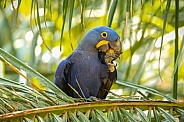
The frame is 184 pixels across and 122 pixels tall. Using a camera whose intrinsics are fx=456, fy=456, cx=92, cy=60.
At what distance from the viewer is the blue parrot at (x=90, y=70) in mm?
1271

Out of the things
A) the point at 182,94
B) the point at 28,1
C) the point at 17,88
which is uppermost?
the point at 28,1

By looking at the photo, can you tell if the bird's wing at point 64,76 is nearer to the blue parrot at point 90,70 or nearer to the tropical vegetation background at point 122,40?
the blue parrot at point 90,70

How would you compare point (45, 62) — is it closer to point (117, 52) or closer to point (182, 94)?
point (182, 94)

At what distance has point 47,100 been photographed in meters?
0.87

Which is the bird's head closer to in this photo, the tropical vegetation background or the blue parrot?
the blue parrot

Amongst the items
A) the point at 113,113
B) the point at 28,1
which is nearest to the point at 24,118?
the point at 113,113

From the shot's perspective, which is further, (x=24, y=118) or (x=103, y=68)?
(x=103, y=68)

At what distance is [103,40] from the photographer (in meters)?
1.29

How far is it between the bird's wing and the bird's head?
0.24 ft

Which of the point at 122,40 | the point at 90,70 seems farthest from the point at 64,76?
the point at 122,40

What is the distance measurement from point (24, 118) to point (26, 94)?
12cm

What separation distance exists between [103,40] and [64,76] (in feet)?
Result: 0.49

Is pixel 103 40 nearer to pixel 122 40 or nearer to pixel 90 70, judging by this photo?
pixel 90 70

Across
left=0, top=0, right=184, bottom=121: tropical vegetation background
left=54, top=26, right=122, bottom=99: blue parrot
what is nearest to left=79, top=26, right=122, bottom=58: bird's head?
left=54, top=26, right=122, bottom=99: blue parrot
